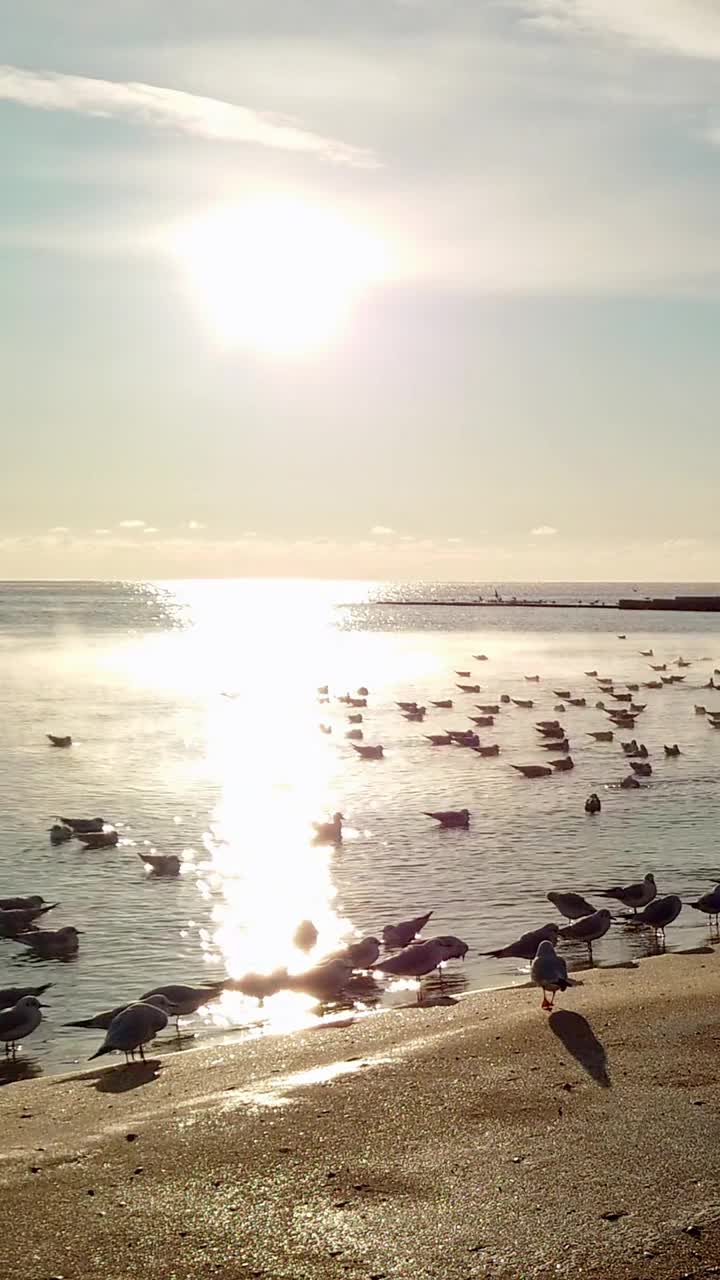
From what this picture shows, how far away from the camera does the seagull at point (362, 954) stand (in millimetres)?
16141

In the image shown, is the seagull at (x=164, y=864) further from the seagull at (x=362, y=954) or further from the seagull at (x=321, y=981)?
the seagull at (x=321, y=981)

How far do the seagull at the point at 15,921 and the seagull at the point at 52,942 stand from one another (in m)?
0.56

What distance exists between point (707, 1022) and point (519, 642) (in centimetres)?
11532

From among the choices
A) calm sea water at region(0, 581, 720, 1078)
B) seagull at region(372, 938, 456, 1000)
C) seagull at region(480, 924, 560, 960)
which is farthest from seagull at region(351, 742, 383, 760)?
seagull at region(372, 938, 456, 1000)

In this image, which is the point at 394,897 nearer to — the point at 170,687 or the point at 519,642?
the point at 170,687

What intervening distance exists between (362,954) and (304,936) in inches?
82.1

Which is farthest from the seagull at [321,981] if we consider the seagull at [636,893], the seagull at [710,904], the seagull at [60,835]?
the seagull at [60,835]

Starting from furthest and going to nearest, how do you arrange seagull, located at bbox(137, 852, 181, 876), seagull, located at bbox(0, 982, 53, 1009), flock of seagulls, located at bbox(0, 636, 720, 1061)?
1. seagull, located at bbox(137, 852, 181, 876)
2. seagull, located at bbox(0, 982, 53, 1009)
3. flock of seagulls, located at bbox(0, 636, 720, 1061)

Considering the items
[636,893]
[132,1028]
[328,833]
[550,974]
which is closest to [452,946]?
[550,974]

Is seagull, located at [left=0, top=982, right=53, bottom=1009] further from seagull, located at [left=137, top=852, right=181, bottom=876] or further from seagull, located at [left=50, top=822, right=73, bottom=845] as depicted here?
seagull, located at [left=50, top=822, right=73, bottom=845]

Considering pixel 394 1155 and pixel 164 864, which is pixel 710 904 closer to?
pixel 394 1155

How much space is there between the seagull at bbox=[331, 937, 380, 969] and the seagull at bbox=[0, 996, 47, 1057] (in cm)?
419

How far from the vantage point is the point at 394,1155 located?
9.02 metres

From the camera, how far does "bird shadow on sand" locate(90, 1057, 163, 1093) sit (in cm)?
1189
